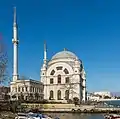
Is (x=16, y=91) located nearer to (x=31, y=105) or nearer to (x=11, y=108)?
(x=31, y=105)

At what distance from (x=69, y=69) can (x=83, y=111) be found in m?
41.6

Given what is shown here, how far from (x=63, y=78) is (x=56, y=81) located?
293 cm

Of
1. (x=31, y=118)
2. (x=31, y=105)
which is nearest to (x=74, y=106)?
(x=31, y=105)

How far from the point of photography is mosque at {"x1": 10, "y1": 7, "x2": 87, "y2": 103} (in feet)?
381

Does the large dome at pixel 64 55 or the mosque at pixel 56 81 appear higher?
the large dome at pixel 64 55

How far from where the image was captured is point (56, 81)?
4902 inches

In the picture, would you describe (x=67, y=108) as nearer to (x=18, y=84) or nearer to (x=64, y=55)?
(x=18, y=84)

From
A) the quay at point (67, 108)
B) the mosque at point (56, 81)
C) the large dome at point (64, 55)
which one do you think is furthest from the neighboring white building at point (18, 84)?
the quay at point (67, 108)

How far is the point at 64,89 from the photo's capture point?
12269 cm

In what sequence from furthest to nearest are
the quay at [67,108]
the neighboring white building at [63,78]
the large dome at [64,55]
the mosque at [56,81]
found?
the large dome at [64,55]
the neighboring white building at [63,78]
the mosque at [56,81]
the quay at [67,108]

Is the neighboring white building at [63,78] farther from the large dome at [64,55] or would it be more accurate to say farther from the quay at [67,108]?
the quay at [67,108]

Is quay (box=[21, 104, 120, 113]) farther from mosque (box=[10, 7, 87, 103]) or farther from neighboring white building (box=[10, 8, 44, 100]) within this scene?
mosque (box=[10, 7, 87, 103])

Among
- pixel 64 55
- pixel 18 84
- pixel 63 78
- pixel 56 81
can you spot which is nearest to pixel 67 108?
pixel 18 84

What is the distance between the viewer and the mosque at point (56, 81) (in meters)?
116
